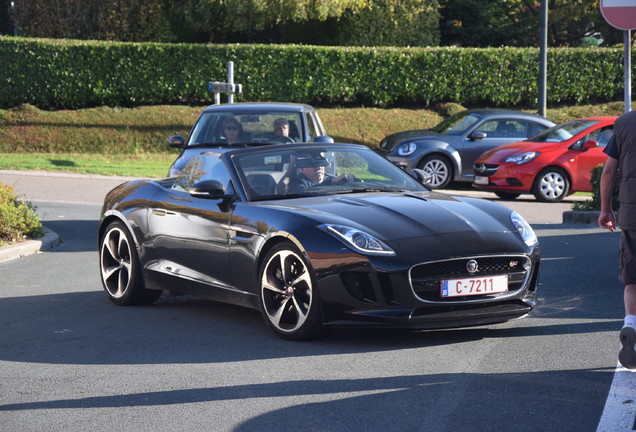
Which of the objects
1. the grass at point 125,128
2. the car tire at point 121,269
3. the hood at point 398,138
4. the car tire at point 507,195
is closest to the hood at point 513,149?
the car tire at point 507,195

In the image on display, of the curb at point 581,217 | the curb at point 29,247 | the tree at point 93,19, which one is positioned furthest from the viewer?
the tree at point 93,19

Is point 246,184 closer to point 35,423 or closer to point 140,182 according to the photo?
point 140,182

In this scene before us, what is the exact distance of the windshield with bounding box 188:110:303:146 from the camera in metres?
13.7

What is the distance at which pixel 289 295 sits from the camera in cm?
736

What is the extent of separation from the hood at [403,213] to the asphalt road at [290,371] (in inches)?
29.4

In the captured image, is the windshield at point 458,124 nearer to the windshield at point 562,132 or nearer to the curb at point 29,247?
the windshield at point 562,132

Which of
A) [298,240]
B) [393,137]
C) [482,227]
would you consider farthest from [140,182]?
[393,137]

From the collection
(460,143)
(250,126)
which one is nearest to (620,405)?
(250,126)

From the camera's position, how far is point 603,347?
22.9 feet

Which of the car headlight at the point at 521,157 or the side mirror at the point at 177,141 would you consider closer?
the side mirror at the point at 177,141

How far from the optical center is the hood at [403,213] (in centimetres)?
725

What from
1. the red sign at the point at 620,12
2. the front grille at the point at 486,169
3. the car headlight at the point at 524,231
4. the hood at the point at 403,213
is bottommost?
the front grille at the point at 486,169

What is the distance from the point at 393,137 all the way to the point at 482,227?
15571 millimetres

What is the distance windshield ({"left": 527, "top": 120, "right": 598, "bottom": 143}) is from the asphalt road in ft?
34.9
